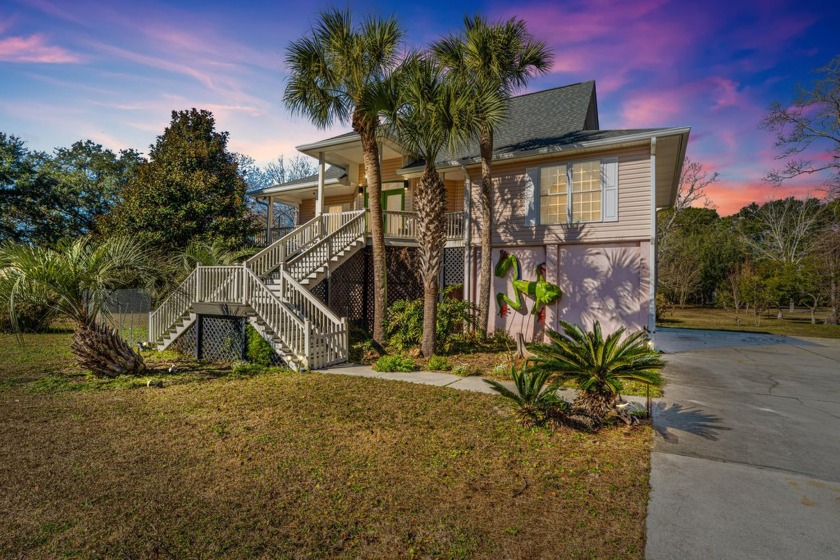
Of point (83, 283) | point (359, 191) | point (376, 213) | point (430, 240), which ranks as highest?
point (359, 191)

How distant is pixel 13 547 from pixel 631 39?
13.1 meters

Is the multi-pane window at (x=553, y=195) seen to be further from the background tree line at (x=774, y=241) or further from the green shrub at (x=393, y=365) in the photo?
the background tree line at (x=774, y=241)

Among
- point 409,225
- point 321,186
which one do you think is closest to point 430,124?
point 409,225

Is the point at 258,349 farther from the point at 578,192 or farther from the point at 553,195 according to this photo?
the point at 578,192

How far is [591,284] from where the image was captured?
1159 cm

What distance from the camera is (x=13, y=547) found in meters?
2.82

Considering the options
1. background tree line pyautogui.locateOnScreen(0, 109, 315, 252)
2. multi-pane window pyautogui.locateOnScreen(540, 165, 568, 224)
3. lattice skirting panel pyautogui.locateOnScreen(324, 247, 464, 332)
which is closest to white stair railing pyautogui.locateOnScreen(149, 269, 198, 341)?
lattice skirting panel pyautogui.locateOnScreen(324, 247, 464, 332)

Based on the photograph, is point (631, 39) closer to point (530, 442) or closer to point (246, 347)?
point (530, 442)

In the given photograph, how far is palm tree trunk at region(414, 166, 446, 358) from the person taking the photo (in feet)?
33.9

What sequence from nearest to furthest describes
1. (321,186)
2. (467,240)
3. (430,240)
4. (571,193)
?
(430,240)
(571,193)
(467,240)
(321,186)

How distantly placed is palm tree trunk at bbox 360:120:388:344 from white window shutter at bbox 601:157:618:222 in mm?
6158

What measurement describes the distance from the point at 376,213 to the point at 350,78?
11.7ft

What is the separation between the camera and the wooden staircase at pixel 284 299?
937cm

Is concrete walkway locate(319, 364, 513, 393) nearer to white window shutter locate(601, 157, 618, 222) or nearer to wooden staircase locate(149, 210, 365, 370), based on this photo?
wooden staircase locate(149, 210, 365, 370)
